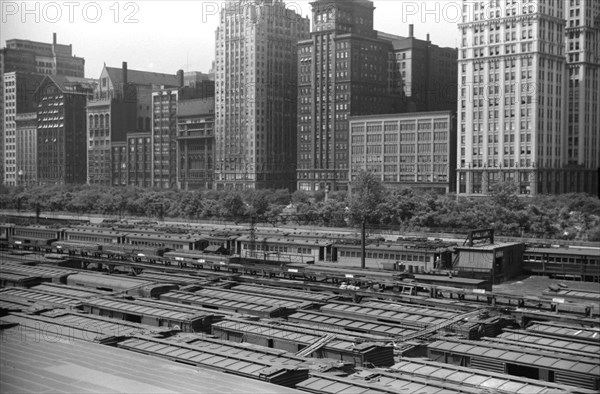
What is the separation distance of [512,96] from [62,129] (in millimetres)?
35404

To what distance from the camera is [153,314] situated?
21000 mm

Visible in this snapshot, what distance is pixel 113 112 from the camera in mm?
78125

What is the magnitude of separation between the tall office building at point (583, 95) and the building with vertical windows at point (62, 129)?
31.1 m

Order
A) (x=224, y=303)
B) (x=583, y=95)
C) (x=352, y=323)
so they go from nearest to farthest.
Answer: (x=352, y=323)
(x=224, y=303)
(x=583, y=95)

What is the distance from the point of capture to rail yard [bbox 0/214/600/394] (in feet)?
47.5

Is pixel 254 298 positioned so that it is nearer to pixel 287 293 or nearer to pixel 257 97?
pixel 287 293

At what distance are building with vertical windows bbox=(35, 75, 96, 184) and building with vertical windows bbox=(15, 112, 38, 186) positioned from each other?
519 mm

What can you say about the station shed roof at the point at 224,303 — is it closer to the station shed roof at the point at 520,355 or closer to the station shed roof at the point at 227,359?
the station shed roof at the point at 227,359

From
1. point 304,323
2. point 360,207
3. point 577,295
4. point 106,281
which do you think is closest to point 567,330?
point 577,295

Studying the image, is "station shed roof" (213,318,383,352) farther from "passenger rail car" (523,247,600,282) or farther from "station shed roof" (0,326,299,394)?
"passenger rail car" (523,247,600,282)

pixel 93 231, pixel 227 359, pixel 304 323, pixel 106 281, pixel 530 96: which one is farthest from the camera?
pixel 530 96

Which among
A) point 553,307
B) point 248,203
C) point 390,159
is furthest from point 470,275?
point 390,159

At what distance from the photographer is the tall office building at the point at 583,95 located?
43.6 meters

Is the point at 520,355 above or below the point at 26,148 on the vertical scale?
below
